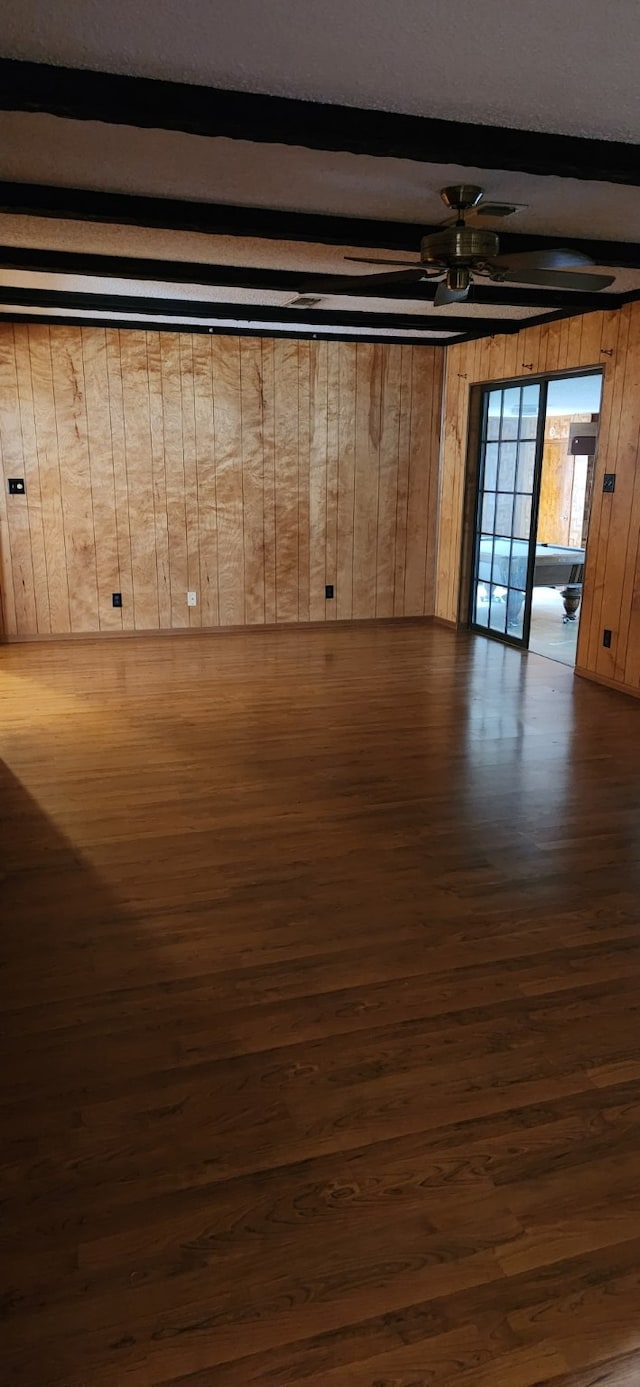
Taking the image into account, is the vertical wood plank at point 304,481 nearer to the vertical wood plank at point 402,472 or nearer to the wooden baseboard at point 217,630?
the wooden baseboard at point 217,630

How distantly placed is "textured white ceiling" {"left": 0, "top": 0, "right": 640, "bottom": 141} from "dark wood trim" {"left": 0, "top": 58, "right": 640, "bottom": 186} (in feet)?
0.16

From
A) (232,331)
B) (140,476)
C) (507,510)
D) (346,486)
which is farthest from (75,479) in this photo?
(507,510)

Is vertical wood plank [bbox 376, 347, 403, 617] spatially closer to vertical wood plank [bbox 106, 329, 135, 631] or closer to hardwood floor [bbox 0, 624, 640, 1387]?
vertical wood plank [bbox 106, 329, 135, 631]

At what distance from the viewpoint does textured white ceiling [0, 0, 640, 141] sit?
7.21 feet

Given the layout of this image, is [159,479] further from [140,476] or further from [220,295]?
[220,295]

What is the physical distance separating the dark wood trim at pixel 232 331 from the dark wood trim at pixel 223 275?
1589 millimetres

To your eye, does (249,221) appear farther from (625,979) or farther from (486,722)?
(625,979)

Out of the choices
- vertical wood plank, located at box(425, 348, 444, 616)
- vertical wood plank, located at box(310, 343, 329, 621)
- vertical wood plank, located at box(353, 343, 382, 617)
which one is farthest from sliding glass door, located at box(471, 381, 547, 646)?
vertical wood plank, located at box(310, 343, 329, 621)

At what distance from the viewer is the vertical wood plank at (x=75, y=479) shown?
6906 millimetres

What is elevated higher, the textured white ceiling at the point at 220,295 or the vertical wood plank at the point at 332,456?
the textured white ceiling at the point at 220,295

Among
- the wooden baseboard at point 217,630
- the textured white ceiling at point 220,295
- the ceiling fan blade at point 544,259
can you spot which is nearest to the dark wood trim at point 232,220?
the ceiling fan blade at point 544,259

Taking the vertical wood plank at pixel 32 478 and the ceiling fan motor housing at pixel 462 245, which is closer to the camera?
the ceiling fan motor housing at pixel 462 245

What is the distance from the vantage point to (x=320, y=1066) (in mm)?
2273

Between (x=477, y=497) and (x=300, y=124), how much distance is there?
5158mm
